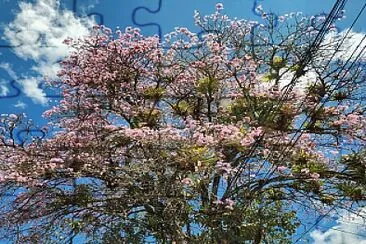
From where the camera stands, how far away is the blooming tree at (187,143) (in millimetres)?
6277

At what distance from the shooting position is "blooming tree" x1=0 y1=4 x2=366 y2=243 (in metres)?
6.28

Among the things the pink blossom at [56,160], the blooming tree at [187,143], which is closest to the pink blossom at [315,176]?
the blooming tree at [187,143]

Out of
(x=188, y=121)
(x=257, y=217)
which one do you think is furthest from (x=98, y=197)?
(x=257, y=217)

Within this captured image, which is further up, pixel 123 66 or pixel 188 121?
pixel 123 66

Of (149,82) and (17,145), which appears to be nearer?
(17,145)

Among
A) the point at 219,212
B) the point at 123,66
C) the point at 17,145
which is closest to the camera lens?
the point at 219,212

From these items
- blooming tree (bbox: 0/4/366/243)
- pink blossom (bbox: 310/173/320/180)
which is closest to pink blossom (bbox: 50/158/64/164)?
blooming tree (bbox: 0/4/366/243)

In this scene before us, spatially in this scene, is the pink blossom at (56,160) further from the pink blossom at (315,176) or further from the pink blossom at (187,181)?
the pink blossom at (315,176)

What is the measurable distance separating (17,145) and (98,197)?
45.9 inches

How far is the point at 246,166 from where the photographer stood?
6.84 metres

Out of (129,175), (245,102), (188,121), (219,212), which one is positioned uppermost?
(245,102)

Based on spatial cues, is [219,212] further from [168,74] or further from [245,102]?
[168,74]

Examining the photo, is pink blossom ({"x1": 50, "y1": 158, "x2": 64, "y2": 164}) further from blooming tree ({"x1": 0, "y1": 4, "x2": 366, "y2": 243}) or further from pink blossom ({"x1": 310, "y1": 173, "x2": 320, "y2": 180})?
pink blossom ({"x1": 310, "y1": 173, "x2": 320, "y2": 180})

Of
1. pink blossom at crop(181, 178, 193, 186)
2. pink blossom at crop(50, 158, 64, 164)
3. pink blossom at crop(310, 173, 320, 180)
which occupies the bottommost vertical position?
pink blossom at crop(181, 178, 193, 186)
